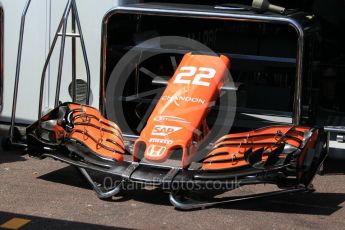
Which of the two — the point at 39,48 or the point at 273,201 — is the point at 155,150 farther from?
the point at 39,48

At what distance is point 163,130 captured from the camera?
18.4 ft

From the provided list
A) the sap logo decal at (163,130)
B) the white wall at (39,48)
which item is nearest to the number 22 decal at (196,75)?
→ the sap logo decal at (163,130)

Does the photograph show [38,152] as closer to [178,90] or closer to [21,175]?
[21,175]

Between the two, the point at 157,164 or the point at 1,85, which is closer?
the point at 157,164

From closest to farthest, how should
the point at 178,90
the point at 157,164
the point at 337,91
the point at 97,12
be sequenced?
the point at 157,164 → the point at 178,90 → the point at 97,12 → the point at 337,91

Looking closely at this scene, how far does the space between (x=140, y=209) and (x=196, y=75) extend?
1.34 metres

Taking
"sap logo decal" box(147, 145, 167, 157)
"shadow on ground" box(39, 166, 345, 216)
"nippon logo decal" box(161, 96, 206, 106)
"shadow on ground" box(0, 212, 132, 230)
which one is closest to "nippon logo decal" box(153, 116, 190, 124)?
"nippon logo decal" box(161, 96, 206, 106)

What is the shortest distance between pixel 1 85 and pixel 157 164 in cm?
287

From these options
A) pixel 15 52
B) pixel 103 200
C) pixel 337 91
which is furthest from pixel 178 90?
pixel 337 91

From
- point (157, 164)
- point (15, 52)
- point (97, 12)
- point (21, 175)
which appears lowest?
point (21, 175)

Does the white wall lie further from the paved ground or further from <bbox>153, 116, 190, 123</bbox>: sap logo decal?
<bbox>153, 116, 190, 123</bbox>: sap logo decal

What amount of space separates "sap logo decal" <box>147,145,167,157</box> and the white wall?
186 cm

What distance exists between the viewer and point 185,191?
207 inches

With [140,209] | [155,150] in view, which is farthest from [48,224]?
[155,150]
